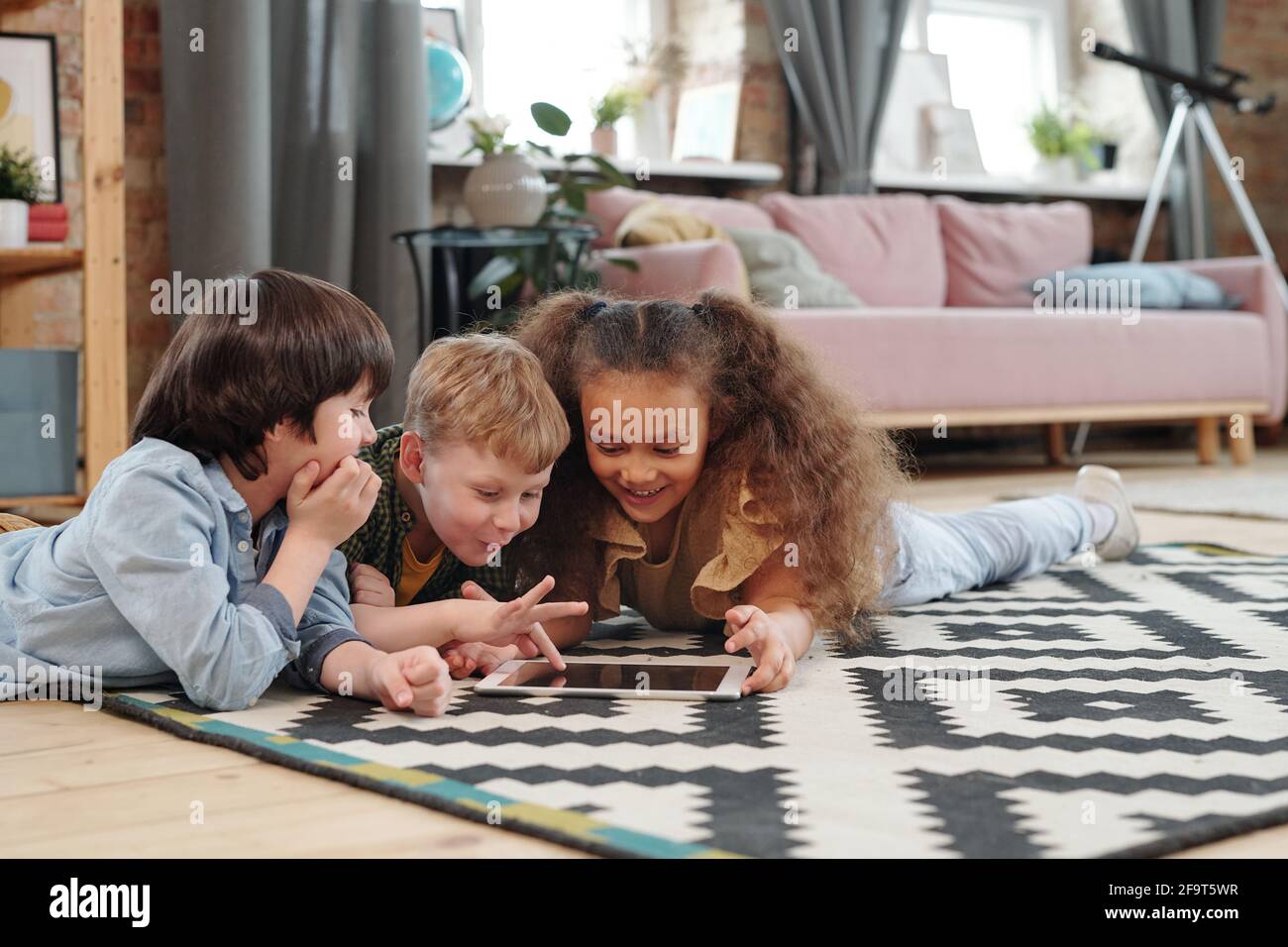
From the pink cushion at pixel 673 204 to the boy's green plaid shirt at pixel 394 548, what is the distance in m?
2.27

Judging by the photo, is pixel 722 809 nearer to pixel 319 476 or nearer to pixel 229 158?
pixel 319 476

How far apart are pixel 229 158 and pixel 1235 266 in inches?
120

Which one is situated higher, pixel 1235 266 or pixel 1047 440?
pixel 1235 266

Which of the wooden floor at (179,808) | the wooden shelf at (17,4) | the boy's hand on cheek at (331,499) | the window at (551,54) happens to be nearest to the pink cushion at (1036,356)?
the window at (551,54)

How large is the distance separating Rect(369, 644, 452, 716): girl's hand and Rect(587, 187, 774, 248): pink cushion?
103 inches

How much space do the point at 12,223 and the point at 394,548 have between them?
1.61 meters

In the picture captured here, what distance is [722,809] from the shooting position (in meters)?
0.91

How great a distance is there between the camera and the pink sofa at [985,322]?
3.62 meters

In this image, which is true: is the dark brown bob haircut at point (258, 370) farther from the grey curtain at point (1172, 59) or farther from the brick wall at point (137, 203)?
the grey curtain at point (1172, 59)

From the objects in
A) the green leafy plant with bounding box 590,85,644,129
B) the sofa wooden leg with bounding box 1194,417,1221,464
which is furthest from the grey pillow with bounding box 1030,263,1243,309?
the green leafy plant with bounding box 590,85,644,129

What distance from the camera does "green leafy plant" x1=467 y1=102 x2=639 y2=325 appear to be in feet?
11.1

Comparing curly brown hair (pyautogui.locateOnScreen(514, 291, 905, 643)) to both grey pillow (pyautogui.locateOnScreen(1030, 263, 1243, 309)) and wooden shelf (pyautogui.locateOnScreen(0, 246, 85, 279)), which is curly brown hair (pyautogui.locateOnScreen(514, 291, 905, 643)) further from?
grey pillow (pyautogui.locateOnScreen(1030, 263, 1243, 309))
